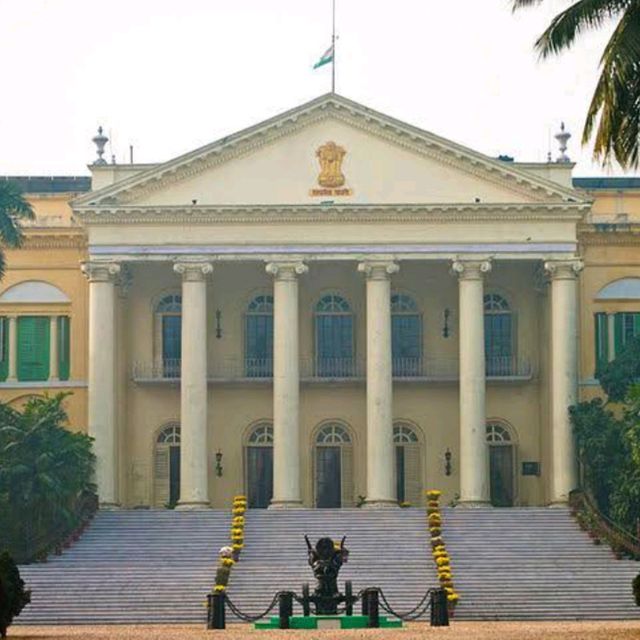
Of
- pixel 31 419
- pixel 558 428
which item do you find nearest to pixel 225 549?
pixel 31 419

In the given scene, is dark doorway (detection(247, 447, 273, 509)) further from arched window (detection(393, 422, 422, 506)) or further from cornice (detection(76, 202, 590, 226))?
cornice (detection(76, 202, 590, 226))

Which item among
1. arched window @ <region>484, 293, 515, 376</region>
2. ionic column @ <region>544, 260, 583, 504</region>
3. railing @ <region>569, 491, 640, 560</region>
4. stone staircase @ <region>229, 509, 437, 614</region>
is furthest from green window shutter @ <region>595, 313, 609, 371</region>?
stone staircase @ <region>229, 509, 437, 614</region>

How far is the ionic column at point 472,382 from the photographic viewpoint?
62531mm

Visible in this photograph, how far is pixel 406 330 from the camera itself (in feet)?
220

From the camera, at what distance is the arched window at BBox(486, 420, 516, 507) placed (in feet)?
218

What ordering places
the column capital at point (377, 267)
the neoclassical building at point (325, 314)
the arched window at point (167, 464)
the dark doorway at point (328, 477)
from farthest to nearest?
the dark doorway at point (328, 477) → the arched window at point (167, 464) → the column capital at point (377, 267) → the neoclassical building at point (325, 314)

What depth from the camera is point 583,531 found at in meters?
59.1

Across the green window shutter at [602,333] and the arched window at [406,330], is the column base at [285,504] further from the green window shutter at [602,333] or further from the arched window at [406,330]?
the green window shutter at [602,333]

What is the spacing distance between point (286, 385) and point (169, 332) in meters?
5.73

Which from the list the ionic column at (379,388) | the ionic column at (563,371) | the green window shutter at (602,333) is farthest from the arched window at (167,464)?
the green window shutter at (602,333)

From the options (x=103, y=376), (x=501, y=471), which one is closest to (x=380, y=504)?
(x=501, y=471)

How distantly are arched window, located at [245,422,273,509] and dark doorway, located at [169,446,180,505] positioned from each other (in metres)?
2.10

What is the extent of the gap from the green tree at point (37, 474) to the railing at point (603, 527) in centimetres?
1381

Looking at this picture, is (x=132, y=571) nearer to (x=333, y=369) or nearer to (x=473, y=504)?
(x=473, y=504)
